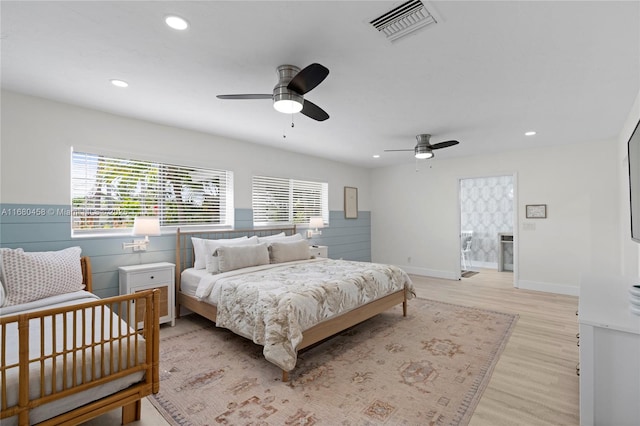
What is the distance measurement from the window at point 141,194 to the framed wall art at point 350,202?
3.00 m

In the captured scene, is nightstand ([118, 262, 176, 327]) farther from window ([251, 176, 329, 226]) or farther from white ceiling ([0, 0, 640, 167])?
white ceiling ([0, 0, 640, 167])

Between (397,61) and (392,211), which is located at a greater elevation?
(397,61)

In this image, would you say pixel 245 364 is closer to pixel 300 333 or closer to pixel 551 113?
pixel 300 333

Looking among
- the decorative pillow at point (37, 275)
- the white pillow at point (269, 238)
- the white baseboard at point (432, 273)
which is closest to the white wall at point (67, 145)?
the white pillow at point (269, 238)

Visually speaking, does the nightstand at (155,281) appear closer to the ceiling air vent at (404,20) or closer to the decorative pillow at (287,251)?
the decorative pillow at (287,251)

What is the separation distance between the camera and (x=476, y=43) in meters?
2.15

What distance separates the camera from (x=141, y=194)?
3875 millimetres

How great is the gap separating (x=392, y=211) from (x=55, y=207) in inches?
243

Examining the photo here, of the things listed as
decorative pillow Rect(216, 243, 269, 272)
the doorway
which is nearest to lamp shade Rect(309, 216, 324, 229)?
decorative pillow Rect(216, 243, 269, 272)

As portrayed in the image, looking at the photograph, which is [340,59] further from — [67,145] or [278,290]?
[67,145]

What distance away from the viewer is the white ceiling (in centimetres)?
184

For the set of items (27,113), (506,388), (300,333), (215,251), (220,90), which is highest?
(220,90)

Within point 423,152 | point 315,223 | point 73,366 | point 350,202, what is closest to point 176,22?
point 73,366

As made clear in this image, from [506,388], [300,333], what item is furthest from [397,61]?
[506,388]
